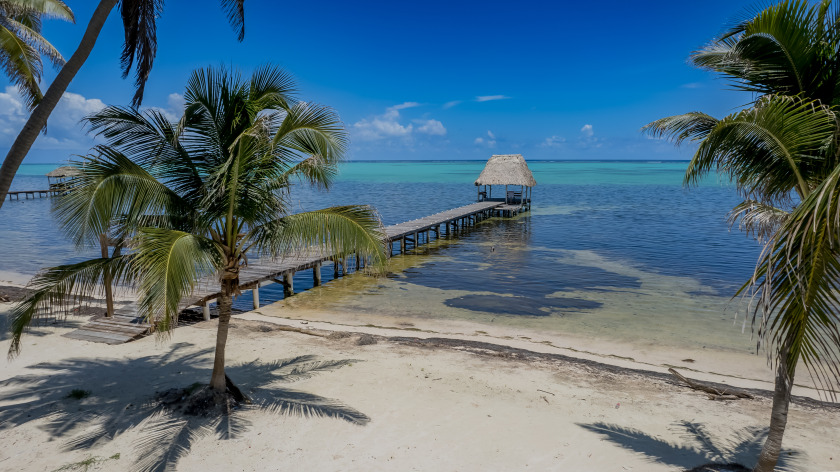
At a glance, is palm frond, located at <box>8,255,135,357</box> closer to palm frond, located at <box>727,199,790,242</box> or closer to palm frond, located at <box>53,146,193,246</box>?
palm frond, located at <box>53,146,193,246</box>

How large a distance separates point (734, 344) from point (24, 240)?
28413 millimetres

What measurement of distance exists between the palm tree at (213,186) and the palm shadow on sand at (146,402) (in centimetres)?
67

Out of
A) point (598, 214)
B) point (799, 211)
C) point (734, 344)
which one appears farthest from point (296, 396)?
point (598, 214)

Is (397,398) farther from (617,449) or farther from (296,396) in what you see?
(617,449)

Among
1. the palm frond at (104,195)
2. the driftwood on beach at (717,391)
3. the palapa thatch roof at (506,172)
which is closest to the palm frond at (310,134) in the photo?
the palm frond at (104,195)

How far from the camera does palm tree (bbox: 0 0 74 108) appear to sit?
800cm

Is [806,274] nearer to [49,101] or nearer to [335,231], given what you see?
[335,231]

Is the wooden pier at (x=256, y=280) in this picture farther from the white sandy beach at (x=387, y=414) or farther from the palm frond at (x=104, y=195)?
the palm frond at (x=104, y=195)

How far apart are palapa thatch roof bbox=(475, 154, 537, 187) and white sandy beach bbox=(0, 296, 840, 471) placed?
24258 millimetres

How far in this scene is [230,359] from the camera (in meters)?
7.90

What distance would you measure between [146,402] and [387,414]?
298 cm

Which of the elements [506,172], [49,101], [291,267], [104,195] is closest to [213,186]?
[104,195]

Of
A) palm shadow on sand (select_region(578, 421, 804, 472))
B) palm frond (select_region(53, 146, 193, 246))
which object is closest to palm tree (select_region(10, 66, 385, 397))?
palm frond (select_region(53, 146, 193, 246))

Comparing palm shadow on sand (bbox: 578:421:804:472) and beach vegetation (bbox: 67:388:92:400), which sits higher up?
beach vegetation (bbox: 67:388:92:400)
